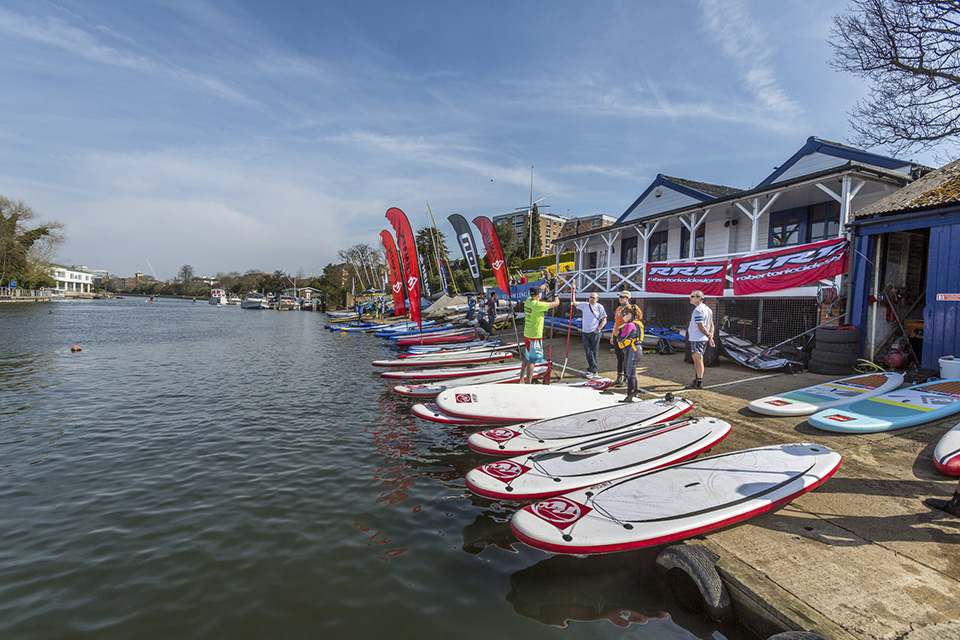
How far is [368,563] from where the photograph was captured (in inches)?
152

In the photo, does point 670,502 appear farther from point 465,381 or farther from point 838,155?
point 838,155

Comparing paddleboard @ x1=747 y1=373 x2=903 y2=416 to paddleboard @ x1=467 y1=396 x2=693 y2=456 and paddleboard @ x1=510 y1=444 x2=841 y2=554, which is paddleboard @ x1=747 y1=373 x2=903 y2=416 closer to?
paddleboard @ x1=467 y1=396 x2=693 y2=456

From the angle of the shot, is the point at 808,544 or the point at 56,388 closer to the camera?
the point at 808,544

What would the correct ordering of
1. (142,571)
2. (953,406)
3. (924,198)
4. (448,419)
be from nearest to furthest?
(142,571), (953,406), (448,419), (924,198)

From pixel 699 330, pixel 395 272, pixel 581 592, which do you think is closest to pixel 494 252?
pixel 395 272

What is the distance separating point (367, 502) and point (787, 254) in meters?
11.4

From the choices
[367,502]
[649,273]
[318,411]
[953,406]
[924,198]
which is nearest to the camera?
[367,502]

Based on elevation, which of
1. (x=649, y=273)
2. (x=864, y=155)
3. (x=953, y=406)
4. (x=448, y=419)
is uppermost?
(x=864, y=155)

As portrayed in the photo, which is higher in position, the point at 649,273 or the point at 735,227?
the point at 735,227

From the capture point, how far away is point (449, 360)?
1379cm

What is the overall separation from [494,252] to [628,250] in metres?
7.51

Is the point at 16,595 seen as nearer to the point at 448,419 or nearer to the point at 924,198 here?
the point at 448,419

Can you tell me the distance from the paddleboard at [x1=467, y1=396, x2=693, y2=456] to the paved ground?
0.98 meters

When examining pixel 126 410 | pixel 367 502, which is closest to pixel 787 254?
pixel 367 502
